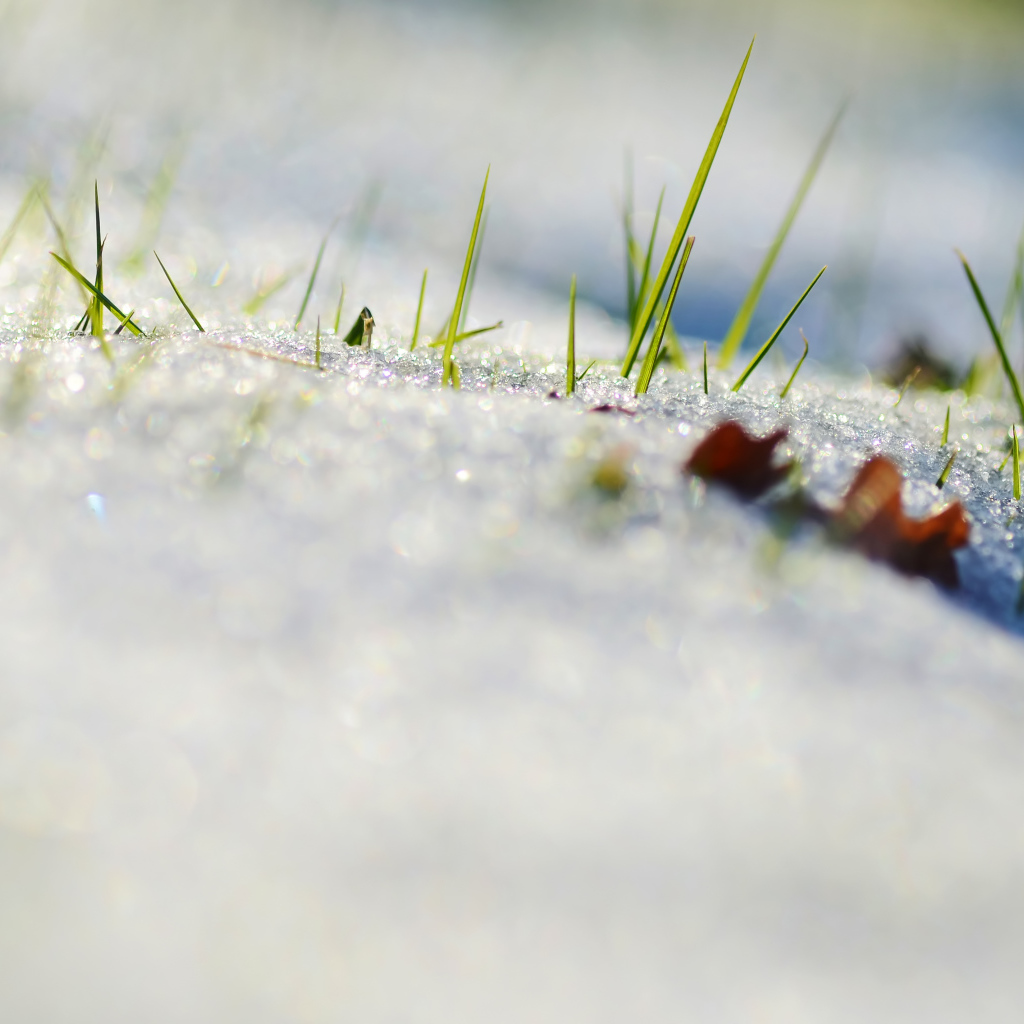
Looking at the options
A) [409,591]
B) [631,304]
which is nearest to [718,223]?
[631,304]

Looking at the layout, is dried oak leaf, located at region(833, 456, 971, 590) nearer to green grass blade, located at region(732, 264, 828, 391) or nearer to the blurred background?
green grass blade, located at region(732, 264, 828, 391)

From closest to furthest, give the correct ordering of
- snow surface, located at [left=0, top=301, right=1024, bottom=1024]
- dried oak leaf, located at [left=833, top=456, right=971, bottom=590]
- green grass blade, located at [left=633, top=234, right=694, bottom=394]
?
1. snow surface, located at [left=0, top=301, right=1024, bottom=1024]
2. dried oak leaf, located at [left=833, top=456, right=971, bottom=590]
3. green grass blade, located at [left=633, top=234, right=694, bottom=394]

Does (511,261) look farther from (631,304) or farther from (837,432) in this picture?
(837,432)

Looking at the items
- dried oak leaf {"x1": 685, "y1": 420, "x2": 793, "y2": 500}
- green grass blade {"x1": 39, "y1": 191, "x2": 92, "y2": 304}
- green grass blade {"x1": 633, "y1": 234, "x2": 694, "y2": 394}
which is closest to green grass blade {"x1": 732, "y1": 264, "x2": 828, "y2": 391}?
green grass blade {"x1": 633, "y1": 234, "x2": 694, "y2": 394}

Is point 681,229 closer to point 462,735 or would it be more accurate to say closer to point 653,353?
point 653,353

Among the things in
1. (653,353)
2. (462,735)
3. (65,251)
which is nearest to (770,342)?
(653,353)

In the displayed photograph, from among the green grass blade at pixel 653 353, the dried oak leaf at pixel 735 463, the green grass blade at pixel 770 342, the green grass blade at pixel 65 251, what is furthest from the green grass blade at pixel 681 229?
the green grass blade at pixel 65 251
